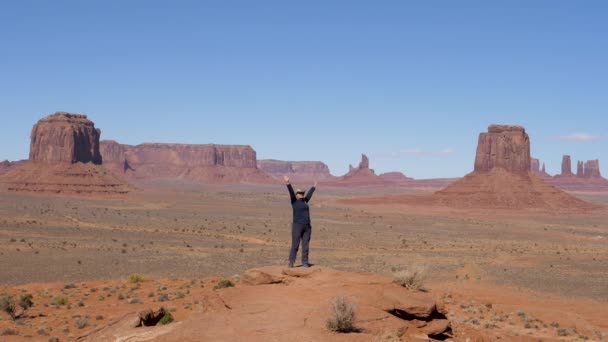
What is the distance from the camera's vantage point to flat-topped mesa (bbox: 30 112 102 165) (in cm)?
10288

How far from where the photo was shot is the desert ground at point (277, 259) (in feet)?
54.8

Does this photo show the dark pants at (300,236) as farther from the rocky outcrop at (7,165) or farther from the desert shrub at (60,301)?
the rocky outcrop at (7,165)

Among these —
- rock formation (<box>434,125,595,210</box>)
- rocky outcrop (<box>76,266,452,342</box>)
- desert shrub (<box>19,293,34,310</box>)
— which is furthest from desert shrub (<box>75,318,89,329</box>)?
rock formation (<box>434,125,595,210</box>)

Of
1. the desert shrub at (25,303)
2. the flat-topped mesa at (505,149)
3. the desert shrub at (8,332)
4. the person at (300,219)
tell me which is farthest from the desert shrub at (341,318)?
the flat-topped mesa at (505,149)

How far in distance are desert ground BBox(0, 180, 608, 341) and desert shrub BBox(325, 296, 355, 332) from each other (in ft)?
14.2

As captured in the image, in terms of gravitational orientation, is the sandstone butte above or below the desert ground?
above

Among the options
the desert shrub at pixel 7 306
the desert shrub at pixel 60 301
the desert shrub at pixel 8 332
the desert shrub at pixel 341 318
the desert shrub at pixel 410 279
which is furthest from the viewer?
the desert shrub at pixel 60 301

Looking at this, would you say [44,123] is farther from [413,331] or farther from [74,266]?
[413,331]

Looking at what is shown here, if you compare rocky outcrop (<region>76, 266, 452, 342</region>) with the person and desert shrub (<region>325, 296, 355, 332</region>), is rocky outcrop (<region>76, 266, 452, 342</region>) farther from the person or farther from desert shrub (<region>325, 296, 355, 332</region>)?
the person

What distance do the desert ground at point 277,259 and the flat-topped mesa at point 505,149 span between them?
25.8 m

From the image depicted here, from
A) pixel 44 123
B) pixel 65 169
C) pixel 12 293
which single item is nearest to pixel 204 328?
pixel 12 293

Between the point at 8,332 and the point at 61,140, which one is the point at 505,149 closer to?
the point at 61,140

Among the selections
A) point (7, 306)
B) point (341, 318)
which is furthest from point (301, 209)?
point (7, 306)

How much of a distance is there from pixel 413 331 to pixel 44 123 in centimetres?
10927
